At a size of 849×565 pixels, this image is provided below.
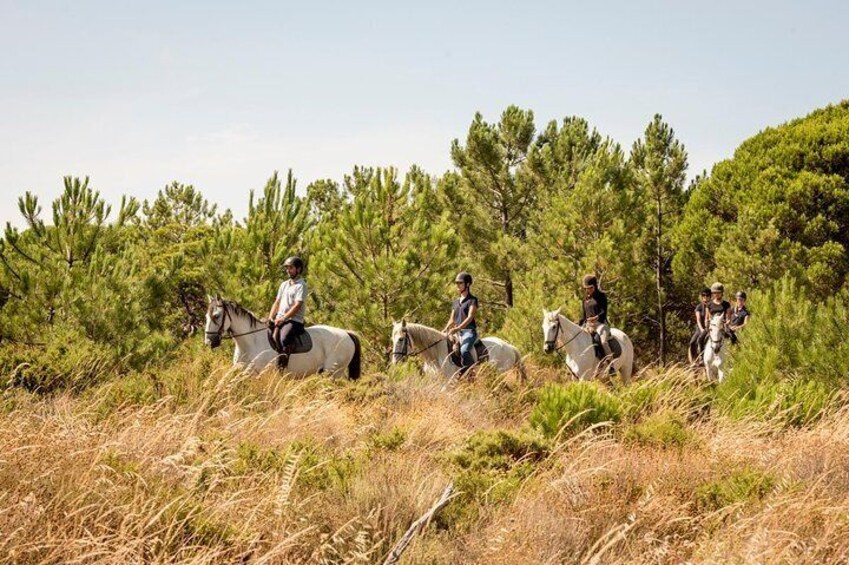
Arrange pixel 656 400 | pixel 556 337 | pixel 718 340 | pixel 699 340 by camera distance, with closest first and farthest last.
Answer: pixel 656 400 < pixel 556 337 < pixel 718 340 < pixel 699 340

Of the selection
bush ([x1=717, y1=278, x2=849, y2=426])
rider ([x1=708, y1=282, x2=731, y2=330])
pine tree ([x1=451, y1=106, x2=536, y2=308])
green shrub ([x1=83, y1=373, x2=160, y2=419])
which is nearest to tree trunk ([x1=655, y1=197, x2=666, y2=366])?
pine tree ([x1=451, y1=106, x2=536, y2=308])

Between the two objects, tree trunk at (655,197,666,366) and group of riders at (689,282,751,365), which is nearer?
group of riders at (689,282,751,365)

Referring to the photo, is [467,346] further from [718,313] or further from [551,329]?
[718,313]

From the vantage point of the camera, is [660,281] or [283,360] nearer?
[283,360]

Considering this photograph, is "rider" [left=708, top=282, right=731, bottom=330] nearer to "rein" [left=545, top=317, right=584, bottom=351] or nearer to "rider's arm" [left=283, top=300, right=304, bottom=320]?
"rein" [left=545, top=317, right=584, bottom=351]

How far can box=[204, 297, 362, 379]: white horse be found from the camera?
1072cm

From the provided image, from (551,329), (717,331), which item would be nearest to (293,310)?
(551,329)

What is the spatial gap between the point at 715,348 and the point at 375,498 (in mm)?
11368

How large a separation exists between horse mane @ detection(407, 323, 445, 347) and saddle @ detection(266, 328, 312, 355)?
5.13ft

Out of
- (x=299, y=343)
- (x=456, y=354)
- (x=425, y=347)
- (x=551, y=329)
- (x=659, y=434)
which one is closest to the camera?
(x=659, y=434)

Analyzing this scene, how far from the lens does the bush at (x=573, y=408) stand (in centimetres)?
729

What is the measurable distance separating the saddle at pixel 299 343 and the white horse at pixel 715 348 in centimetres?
768

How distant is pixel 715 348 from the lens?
1428cm

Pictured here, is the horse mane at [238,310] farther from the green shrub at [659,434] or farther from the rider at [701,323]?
the rider at [701,323]
